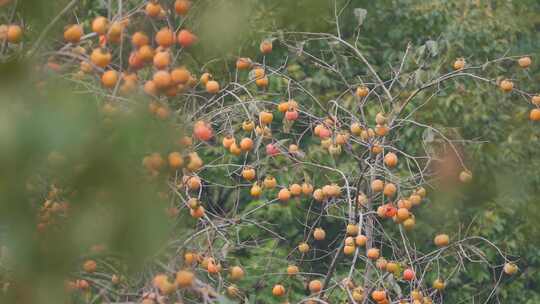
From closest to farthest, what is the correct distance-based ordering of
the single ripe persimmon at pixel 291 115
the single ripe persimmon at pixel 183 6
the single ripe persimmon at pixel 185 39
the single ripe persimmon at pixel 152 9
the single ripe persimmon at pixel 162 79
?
the single ripe persimmon at pixel 183 6 → the single ripe persimmon at pixel 162 79 → the single ripe persimmon at pixel 152 9 → the single ripe persimmon at pixel 185 39 → the single ripe persimmon at pixel 291 115

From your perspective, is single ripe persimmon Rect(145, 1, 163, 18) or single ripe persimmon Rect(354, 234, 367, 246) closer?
single ripe persimmon Rect(145, 1, 163, 18)

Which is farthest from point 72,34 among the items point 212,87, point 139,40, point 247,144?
point 247,144

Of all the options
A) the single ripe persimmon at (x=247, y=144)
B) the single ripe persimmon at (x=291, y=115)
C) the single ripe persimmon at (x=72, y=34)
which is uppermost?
the single ripe persimmon at (x=72, y=34)

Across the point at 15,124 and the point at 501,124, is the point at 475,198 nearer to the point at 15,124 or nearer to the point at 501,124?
the point at 501,124

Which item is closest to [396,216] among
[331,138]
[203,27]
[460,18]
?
[331,138]

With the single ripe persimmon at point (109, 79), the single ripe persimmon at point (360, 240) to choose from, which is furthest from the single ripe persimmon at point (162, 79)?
the single ripe persimmon at point (360, 240)

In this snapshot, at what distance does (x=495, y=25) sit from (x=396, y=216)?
3236 mm

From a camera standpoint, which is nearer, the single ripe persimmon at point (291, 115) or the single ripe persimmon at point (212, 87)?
the single ripe persimmon at point (212, 87)

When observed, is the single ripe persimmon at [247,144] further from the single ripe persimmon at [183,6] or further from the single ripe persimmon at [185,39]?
the single ripe persimmon at [183,6]

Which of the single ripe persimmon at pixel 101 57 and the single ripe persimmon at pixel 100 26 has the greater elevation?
the single ripe persimmon at pixel 100 26

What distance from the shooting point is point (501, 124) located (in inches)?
216

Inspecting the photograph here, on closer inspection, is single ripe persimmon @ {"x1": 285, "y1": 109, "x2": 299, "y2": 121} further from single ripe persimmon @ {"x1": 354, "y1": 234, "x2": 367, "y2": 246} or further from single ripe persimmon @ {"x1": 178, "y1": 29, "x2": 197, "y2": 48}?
single ripe persimmon @ {"x1": 178, "y1": 29, "x2": 197, "y2": 48}

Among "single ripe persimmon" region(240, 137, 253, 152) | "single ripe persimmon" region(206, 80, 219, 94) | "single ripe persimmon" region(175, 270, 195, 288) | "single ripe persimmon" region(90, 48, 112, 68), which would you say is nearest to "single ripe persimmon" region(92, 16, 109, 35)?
"single ripe persimmon" region(90, 48, 112, 68)

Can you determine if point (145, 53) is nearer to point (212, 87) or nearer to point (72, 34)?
point (72, 34)
